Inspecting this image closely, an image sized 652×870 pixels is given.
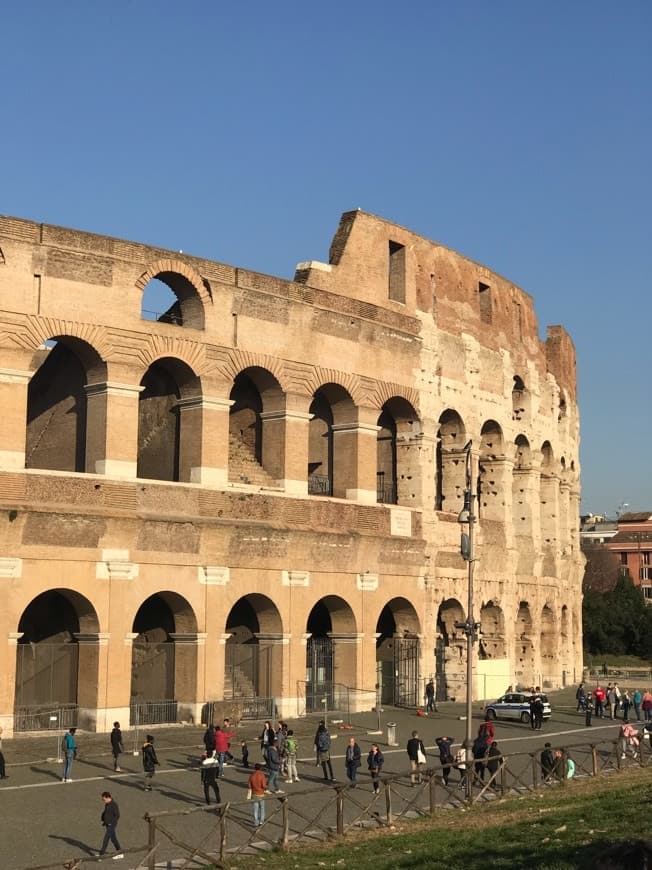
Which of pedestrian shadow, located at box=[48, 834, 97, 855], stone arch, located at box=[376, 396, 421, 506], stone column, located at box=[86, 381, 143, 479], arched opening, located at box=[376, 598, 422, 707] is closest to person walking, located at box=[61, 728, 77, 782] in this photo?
pedestrian shadow, located at box=[48, 834, 97, 855]

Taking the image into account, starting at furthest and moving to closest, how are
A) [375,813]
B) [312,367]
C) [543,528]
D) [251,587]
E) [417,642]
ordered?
[543,528] < [417,642] < [312,367] < [251,587] < [375,813]

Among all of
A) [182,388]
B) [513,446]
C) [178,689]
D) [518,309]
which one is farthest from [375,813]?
[518,309]

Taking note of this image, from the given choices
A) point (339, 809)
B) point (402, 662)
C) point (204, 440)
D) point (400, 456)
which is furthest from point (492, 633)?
point (339, 809)

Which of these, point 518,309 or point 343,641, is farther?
point 518,309

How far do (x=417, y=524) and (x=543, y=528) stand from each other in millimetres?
11794

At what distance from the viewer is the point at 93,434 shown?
31000 millimetres

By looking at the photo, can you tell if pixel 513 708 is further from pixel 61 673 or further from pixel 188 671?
pixel 61 673

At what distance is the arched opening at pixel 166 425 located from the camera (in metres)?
32.8

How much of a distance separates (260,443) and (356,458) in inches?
124

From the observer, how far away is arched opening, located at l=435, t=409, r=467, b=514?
136ft

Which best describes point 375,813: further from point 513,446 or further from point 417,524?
point 513,446

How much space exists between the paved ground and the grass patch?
1101 millimetres

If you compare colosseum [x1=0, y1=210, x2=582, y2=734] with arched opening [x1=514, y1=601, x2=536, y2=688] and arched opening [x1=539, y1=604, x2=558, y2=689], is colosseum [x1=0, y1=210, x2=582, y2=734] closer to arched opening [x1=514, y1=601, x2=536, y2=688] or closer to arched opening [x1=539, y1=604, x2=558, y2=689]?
arched opening [x1=514, y1=601, x2=536, y2=688]

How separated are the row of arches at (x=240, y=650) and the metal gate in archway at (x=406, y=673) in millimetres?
32
